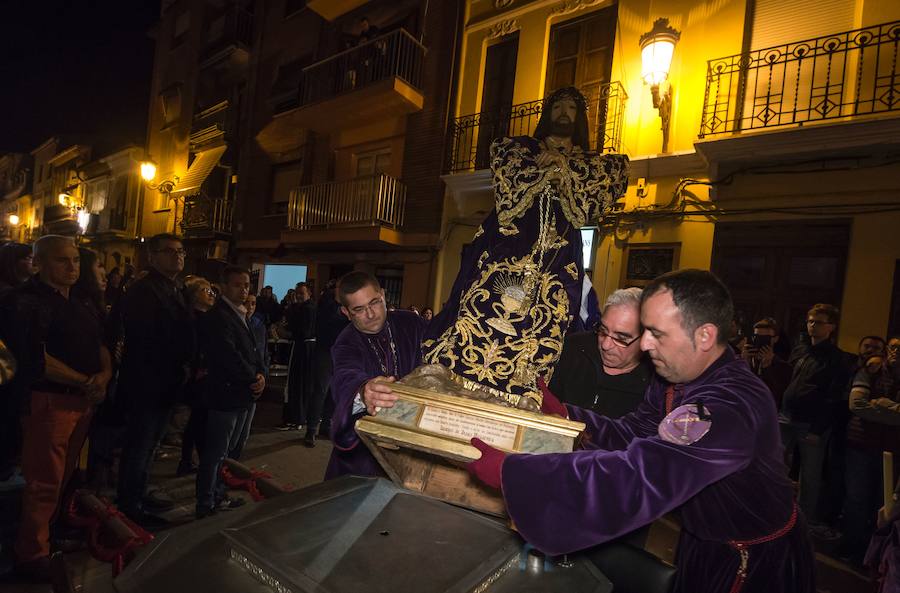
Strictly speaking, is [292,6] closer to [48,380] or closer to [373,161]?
[373,161]

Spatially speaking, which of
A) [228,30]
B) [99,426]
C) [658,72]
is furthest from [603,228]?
[228,30]

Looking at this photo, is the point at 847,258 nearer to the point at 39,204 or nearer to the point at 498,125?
the point at 498,125

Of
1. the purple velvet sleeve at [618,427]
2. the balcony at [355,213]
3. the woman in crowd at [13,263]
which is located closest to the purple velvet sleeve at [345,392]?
the purple velvet sleeve at [618,427]

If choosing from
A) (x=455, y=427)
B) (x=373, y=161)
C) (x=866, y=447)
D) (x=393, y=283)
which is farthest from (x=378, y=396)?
(x=373, y=161)

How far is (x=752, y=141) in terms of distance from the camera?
6.36 m

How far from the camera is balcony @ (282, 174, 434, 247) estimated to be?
1071 centimetres

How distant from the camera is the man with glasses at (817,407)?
432 centimetres

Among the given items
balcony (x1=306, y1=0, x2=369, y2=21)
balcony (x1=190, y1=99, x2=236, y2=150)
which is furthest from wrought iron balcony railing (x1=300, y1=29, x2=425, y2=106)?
balcony (x1=190, y1=99, x2=236, y2=150)

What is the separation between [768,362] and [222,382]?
5.35 m

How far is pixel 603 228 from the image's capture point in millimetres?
8047

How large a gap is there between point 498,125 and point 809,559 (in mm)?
9073

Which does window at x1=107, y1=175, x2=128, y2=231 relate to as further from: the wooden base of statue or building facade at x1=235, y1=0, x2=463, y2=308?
the wooden base of statue

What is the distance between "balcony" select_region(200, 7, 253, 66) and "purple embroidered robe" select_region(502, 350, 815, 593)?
17895mm

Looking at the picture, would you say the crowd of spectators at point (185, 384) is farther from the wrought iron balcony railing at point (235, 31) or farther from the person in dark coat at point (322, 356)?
the wrought iron balcony railing at point (235, 31)
